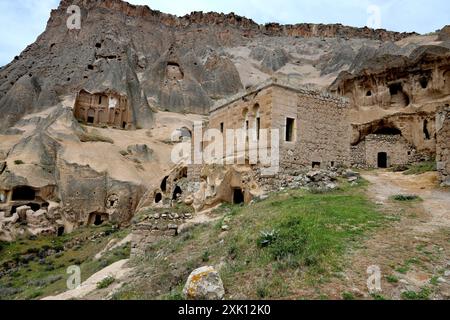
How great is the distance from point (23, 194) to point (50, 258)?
10240 millimetres

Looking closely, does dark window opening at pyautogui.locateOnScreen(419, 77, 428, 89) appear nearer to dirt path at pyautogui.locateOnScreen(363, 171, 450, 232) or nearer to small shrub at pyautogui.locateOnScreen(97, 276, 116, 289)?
dirt path at pyautogui.locateOnScreen(363, 171, 450, 232)

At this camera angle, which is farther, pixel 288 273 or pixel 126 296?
pixel 126 296

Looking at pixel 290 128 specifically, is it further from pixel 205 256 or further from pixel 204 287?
pixel 204 287

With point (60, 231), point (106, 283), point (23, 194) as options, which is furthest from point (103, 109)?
point (106, 283)

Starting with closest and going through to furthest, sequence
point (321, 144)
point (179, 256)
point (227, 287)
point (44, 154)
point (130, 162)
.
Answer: point (227, 287) → point (179, 256) → point (321, 144) → point (44, 154) → point (130, 162)

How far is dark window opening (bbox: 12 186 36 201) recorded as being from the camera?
94.0ft

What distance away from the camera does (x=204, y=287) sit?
19.2 feet

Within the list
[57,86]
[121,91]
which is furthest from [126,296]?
[57,86]

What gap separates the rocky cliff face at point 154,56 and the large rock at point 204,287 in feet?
138

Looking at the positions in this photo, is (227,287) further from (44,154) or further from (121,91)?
(121,91)

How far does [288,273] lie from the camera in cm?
631

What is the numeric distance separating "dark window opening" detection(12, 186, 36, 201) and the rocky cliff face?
18938 mm

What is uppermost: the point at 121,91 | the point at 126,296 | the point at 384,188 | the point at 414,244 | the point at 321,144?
the point at 121,91
